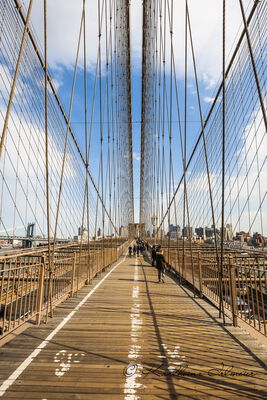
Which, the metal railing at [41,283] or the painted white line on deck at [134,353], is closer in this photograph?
the painted white line on deck at [134,353]

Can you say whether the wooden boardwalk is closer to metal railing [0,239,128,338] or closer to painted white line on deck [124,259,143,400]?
painted white line on deck [124,259,143,400]

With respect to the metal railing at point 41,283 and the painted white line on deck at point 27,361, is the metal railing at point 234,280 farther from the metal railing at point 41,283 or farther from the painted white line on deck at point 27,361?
the metal railing at point 41,283

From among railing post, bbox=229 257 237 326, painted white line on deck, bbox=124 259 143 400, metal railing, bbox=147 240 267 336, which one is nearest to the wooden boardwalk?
painted white line on deck, bbox=124 259 143 400

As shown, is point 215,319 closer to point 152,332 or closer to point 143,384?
point 152,332

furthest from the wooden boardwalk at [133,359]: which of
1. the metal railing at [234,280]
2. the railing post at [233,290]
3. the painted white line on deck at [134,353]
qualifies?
the metal railing at [234,280]

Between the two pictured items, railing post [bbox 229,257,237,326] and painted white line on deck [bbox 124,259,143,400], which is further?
railing post [bbox 229,257,237,326]

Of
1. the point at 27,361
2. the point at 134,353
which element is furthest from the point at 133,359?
the point at 27,361

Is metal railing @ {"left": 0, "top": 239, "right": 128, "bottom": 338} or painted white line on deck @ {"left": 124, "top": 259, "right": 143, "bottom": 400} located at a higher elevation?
metal railing @ {"left": 0, "top": 239, "right": 128, "bottom": 338}

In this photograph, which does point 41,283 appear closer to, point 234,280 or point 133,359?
point 133,359

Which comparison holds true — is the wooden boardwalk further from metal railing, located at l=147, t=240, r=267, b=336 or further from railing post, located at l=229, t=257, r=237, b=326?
metal railing, located at l=147, t=240, r=267, b=336

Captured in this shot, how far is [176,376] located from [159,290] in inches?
165

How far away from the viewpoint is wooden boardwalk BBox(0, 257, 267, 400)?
6.67 feet

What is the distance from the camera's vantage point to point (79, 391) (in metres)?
2.02

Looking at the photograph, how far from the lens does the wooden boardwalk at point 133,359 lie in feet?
6.67
